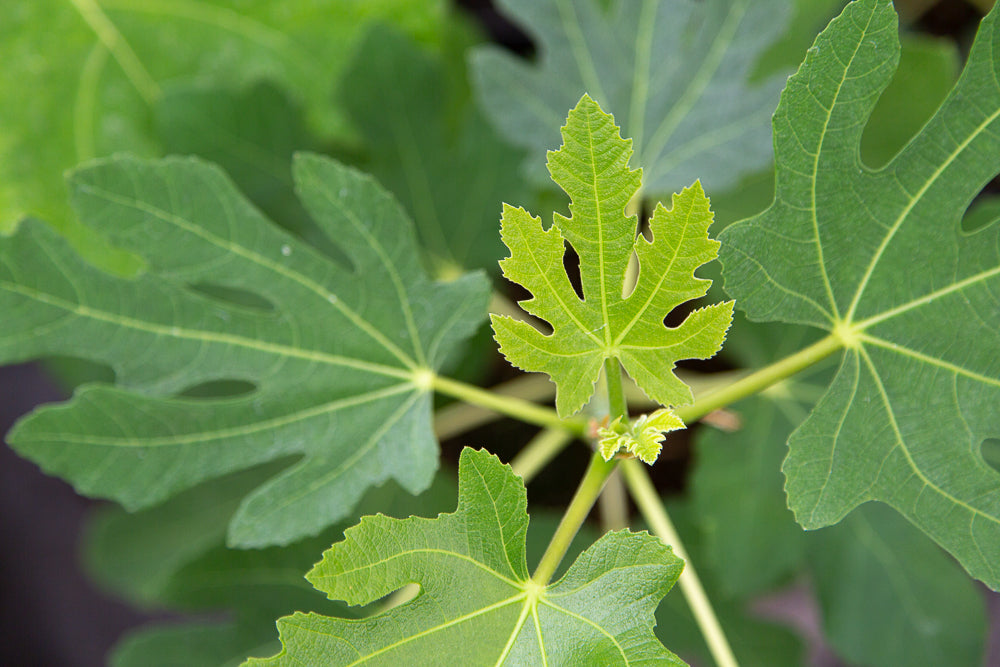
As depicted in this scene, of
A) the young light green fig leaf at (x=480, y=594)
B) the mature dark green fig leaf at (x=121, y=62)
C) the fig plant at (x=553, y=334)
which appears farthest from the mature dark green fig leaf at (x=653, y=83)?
the young light green fig leaf at (x=480, y=594)

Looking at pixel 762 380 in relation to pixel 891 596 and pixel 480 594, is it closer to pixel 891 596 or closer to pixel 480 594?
pixel 480 594

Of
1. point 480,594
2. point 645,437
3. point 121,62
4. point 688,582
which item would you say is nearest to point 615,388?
point 645,437

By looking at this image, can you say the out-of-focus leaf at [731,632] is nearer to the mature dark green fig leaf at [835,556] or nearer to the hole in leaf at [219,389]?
the mature dark green fig leaf at [835,556]

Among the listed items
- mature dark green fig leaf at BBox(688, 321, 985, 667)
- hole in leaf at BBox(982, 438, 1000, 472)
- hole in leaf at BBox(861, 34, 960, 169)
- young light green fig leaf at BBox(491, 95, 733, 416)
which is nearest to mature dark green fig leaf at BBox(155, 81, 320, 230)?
young light green fig leaf at BBox(491, 95, 733, 416)

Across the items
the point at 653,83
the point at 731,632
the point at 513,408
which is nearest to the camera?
the point at 513,408

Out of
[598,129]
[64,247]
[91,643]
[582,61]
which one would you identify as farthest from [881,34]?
[91,643]

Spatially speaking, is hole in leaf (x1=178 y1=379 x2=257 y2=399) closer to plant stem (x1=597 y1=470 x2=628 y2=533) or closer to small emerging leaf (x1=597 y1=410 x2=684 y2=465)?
plant stem (x1=597 y1=470 x2=628 y2=533)
